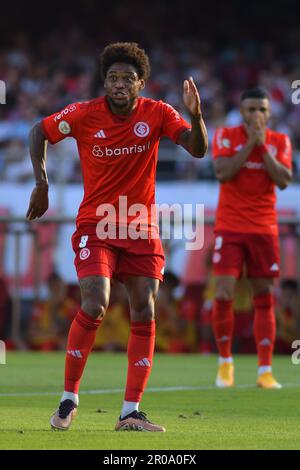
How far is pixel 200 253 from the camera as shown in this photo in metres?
18.2

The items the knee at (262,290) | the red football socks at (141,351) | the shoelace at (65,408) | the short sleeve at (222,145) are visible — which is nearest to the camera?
the shoelace at (65,408)

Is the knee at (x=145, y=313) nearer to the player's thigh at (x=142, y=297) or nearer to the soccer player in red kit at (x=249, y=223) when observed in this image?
the player's thigh at (x=142, y=297)

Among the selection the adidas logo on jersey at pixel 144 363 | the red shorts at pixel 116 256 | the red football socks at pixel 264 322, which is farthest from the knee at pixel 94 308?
the red football socks at pixel 264 322

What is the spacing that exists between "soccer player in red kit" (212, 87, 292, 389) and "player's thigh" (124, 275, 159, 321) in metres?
3.31

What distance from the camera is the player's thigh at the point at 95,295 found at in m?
7.01

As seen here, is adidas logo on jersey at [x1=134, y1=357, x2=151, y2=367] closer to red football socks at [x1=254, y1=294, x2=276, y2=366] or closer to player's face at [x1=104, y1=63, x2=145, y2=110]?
player's face at [x1=104, y1=63, x2=145, y2=110]

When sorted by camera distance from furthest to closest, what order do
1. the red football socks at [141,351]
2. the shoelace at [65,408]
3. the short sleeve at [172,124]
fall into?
the short sleeve at [172,124]
the red football socks at [141,351]
the shoelace at [65,408]

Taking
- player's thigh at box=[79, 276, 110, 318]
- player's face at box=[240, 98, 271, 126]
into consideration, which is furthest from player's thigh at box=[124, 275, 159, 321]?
player's face at box=[240, 98, 271, 126]

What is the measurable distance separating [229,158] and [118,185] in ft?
11.2

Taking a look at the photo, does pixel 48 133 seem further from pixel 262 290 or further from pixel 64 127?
pixel 262 290

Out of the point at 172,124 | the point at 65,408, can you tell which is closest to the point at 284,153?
the point at 172,124

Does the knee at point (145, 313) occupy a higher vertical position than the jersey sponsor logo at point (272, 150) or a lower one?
lower

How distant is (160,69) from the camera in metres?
24.6
